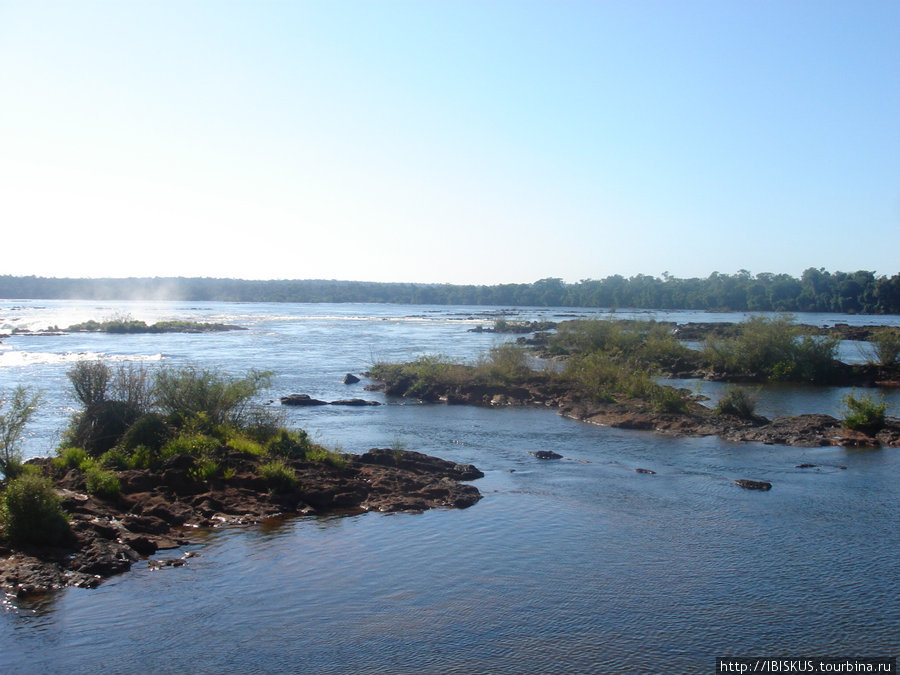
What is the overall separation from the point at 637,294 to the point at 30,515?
147682mm

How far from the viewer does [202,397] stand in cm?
1922

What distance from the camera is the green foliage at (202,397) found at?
1892 cm

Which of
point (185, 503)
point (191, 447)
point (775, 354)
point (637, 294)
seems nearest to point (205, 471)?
point (185, 503)

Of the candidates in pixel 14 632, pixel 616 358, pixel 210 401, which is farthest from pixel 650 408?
pixel 14 632

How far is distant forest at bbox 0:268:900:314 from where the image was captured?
118 m

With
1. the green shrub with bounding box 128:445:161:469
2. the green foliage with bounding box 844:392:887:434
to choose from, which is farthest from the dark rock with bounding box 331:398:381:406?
the green foliage with bounding box 844:392:887:434

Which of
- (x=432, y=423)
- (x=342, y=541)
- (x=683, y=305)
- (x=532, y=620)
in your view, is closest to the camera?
(x=532, y=620)

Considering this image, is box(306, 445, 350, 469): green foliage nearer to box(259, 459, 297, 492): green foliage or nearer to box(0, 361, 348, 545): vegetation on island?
box(0, 361, 348, 545): vegetation on island

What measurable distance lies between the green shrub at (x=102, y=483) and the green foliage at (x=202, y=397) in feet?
14.0

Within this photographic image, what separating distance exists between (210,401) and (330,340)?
48.0 metres

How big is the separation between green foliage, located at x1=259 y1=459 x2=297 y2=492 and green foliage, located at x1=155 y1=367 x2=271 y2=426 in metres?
3.89

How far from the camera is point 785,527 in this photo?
1435 cm

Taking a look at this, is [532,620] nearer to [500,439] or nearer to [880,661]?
[880,661]

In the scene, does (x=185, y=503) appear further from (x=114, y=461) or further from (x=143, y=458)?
(x=114, y=461)
